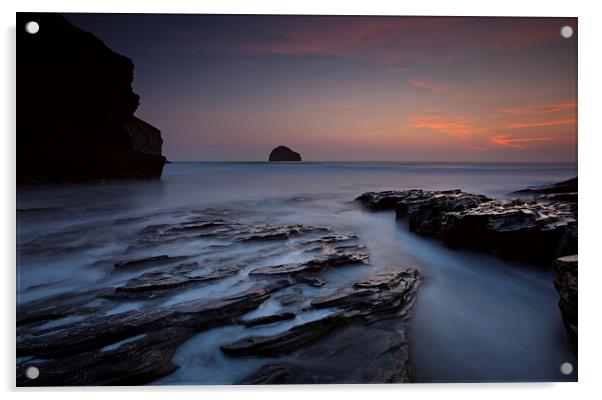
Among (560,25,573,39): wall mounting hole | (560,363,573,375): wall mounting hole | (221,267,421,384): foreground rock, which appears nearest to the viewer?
(221,267,421,384): foreground rock

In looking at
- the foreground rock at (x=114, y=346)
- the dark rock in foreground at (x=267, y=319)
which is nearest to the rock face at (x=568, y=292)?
the dark rock in foreground at (x=267, y=319)

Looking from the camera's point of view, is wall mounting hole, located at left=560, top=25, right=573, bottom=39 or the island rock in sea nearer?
wall mounting hole, located at left=560, top=25, right=573, bottom=39

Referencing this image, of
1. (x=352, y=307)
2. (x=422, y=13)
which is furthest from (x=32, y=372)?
(x=422, y=13)

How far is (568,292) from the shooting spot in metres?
2.41

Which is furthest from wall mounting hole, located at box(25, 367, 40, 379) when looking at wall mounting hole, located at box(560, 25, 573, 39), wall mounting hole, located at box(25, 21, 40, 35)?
wall mounting hole, located at box(560, 25, 573, 39)

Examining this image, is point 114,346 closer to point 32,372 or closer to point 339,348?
point 32,372

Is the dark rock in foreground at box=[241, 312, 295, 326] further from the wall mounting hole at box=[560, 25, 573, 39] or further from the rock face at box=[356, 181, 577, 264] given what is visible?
the wall mounting hole at box=[560, 25, 573, 39]

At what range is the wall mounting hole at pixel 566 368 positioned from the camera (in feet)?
8.16

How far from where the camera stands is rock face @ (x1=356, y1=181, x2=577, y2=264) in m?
2.88

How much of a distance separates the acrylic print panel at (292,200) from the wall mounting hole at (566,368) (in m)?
0.02

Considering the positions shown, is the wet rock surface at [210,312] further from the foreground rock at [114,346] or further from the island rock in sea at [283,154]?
the island rock in sea at [283,154]

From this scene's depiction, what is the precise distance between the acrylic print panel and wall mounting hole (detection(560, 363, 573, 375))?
21 mm

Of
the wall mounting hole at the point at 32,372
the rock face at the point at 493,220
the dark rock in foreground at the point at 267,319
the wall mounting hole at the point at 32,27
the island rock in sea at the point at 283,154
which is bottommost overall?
the wall mounting hole at the point at 32,372

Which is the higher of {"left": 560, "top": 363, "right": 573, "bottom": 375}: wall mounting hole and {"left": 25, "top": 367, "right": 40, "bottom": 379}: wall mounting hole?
{"left": 25, "top": 367, "right": 40, "bottom": 379}: wall mounting hole
